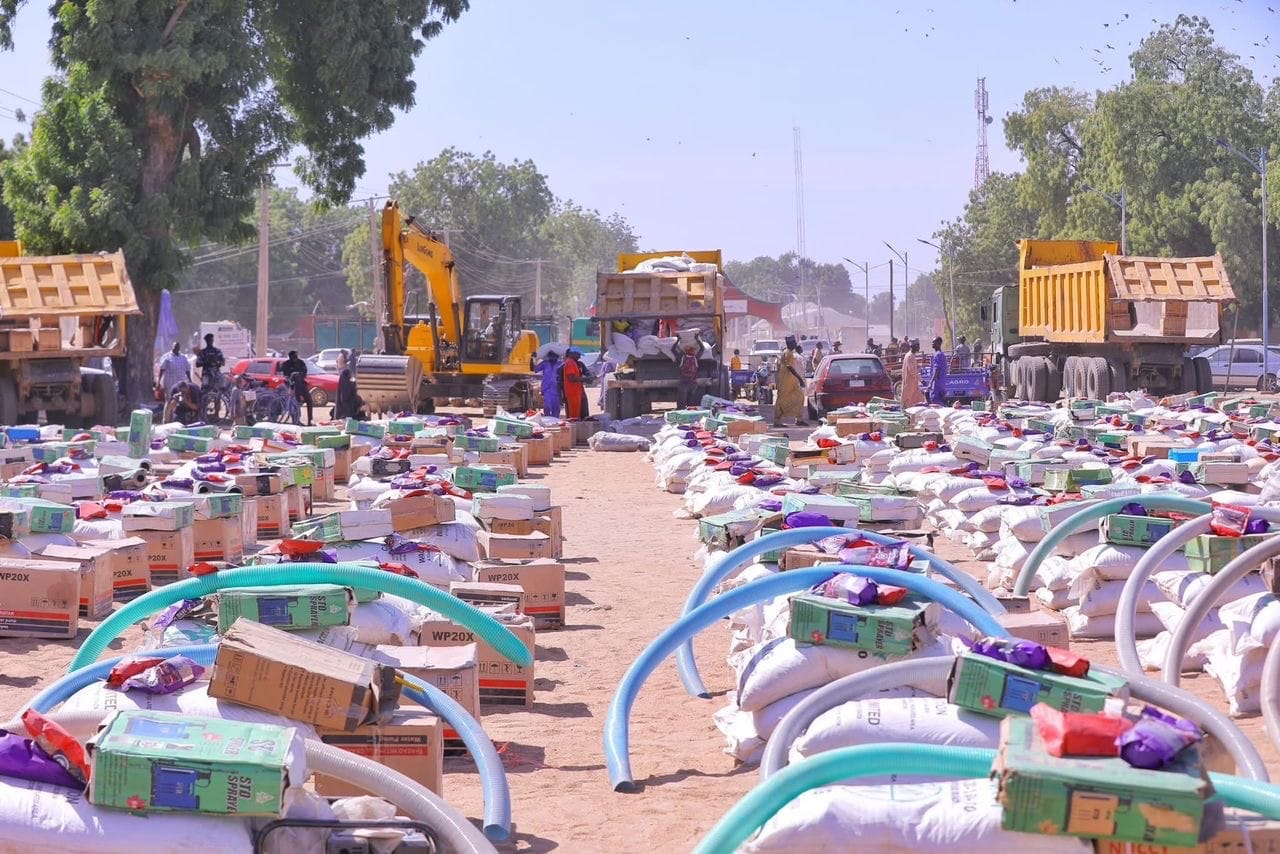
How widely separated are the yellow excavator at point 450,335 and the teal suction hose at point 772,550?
2221 cm

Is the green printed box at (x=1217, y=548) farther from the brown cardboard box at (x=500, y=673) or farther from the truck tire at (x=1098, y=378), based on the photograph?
the truck tire at (x=1098, y=378)

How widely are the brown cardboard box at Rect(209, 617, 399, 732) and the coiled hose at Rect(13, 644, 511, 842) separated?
0.26 m

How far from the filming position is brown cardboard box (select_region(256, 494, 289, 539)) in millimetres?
12789

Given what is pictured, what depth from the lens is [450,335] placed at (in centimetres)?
3127

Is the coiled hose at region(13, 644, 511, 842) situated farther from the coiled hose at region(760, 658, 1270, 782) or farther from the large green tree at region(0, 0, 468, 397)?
the large green tree at region(0, 0, 468, 397)

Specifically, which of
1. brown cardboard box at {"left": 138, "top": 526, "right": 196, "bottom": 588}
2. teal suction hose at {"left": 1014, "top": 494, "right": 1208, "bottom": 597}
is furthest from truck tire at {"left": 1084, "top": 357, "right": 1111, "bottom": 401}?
brown cardboard box at {"left": 138, "top": 526, "right": 196, "bottom": 588}

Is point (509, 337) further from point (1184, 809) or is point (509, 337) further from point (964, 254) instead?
point (964, 254)

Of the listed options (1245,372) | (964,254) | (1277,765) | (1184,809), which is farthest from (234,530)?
(964,254)

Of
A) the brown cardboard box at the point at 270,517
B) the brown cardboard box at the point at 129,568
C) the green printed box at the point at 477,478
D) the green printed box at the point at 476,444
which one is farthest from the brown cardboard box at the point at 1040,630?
the green printed box at the point at 476,444

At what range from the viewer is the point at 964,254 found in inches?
3073

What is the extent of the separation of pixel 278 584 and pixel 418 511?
3.67 m

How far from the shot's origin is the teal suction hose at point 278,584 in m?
6.04

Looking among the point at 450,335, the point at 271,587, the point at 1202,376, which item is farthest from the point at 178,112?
the point at 271,587

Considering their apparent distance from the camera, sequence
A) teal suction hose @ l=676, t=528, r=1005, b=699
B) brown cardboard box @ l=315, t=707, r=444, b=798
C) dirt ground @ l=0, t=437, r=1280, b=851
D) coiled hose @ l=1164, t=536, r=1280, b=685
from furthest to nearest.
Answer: teal suction hose @ l=676, t=528, r=1005, b=699 → coiled hose @ l=1164, t=536, r=1280, b=685 → dirt ground @ l=0, t=437, r=1280, b=851 → brown cardboard box @ l=315, t=707, r=444, b=798
